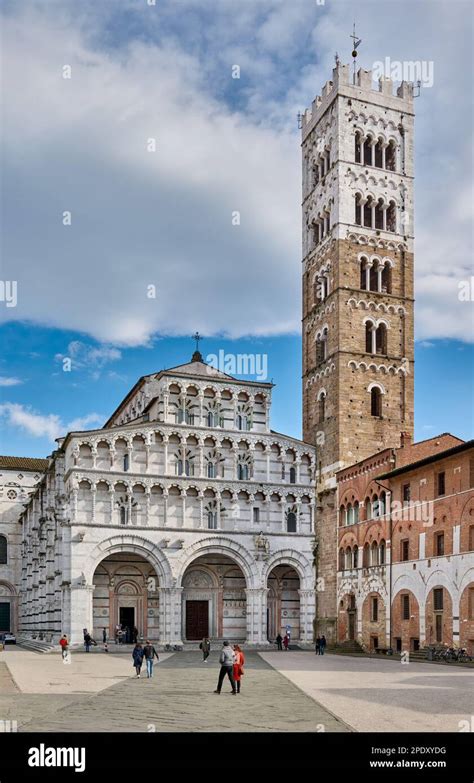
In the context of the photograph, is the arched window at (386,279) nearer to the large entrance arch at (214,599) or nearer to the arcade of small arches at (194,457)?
the arcade of small arches at (194,457)

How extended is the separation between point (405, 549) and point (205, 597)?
587 inches

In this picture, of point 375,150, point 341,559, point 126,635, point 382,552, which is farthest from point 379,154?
point 126,635

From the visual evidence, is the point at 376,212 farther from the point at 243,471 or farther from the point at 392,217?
the point at 243,471

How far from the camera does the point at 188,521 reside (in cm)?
5284

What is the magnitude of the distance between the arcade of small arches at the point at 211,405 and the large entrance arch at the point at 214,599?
8.24m

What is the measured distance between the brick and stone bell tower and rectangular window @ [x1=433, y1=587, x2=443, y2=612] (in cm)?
1249

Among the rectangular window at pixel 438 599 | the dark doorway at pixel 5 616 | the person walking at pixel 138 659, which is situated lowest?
the dark doorway at pixel 5 616

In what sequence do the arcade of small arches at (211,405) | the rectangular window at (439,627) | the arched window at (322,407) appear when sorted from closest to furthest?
the rectangular window at (439,627)
the arcade of small arches at (211,405)
the arched window at (322,407)

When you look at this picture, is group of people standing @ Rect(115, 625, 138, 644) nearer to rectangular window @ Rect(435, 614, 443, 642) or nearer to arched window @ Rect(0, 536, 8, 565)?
rectangular window @ Rect(435, 614, 443, 642)

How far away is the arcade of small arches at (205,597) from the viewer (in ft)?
170

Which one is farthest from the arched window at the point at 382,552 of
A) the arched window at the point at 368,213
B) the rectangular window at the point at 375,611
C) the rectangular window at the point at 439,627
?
the arched window at the point at 368,213

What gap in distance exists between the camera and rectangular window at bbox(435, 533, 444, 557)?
4125 cm

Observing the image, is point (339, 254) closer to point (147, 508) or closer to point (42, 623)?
point (147, 508)
